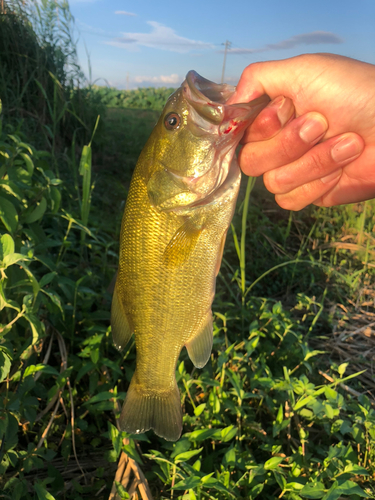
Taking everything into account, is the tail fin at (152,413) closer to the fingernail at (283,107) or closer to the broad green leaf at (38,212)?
the broad green leaf at (38,212)

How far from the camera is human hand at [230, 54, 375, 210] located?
1.54 metres

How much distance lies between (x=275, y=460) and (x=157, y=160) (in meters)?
1.40

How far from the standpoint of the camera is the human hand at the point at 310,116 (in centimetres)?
154

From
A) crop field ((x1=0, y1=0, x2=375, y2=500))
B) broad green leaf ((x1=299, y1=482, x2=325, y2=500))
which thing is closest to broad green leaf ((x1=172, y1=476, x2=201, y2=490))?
crop field ((x1=0, y1=0, x2=375, y2=500))

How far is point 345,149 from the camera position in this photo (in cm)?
163

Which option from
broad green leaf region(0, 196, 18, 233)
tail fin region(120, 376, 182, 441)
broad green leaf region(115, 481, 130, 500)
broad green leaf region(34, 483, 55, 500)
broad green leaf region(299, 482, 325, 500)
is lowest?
broad green leaf region(115, 481, 130, 500)

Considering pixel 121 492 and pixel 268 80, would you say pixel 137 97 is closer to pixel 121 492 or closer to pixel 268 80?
pixel 268 80

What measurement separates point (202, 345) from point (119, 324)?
1.31 ft

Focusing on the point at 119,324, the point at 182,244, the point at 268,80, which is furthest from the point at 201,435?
the point at 268,80

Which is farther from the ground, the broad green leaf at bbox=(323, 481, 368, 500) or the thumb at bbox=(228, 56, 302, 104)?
the thumb at bbox=(228, 56, 302, 104)

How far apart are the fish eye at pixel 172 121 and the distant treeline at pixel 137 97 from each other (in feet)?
40.7

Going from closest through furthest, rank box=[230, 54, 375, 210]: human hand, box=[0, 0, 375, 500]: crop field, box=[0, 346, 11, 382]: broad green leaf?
box=[0, 346, 11, 382]: broad green leaf → box=[230, 54, 375, 210]: human hand → box=[0, 0, 375, 500]: crop field

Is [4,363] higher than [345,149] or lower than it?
lower

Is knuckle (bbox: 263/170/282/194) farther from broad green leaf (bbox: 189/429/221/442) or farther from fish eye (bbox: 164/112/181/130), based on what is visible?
broad green leaf (bbox: 189/429/221/442)
